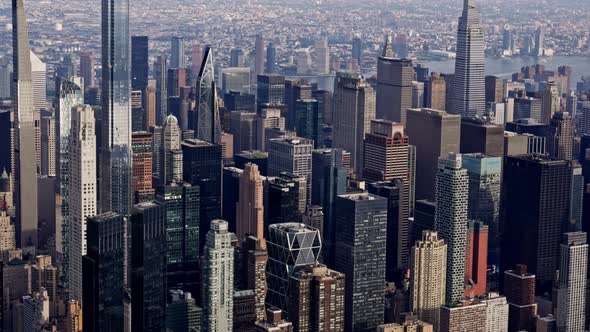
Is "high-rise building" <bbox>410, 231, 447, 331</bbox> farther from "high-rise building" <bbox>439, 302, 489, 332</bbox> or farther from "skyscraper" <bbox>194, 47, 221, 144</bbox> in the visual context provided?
"skyscraper" <bbox>194, 47, 221, 144</bbox>

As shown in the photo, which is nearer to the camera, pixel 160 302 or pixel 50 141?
pixel 160 302

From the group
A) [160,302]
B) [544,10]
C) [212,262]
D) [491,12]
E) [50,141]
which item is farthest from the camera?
[491,12]

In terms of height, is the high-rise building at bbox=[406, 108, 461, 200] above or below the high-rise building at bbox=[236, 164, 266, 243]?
above

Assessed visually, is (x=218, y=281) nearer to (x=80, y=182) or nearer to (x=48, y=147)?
(x=80, y=182)

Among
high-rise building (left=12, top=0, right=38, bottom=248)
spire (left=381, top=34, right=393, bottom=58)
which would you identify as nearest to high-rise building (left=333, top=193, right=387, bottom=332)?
high-rise building (left=12, top=0, right=38, bottom=248)

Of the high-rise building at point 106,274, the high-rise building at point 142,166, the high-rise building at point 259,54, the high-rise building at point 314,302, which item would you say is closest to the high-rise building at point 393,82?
the high-rise building at point 259,54

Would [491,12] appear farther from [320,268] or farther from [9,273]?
[9,273]

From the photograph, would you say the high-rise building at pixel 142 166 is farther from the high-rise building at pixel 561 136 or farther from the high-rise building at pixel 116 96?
the high-rise building at pixel 561 136

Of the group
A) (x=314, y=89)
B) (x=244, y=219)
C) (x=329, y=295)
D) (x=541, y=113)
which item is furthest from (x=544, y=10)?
(x=329, y=295)
